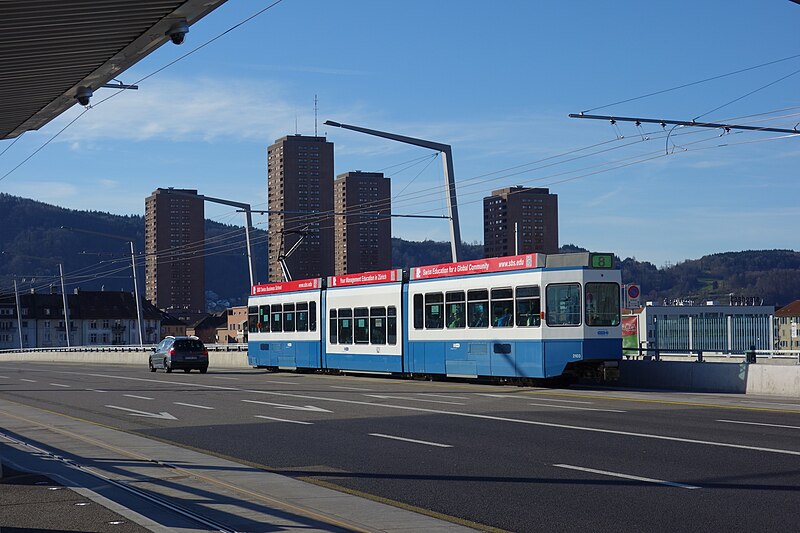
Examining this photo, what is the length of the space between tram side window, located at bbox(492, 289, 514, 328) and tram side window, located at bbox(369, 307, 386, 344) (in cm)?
641

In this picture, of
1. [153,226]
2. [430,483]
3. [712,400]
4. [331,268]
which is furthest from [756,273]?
[430,483]

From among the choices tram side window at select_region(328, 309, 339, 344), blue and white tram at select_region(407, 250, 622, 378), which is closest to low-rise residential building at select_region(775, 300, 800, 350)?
blue and white tram at select_region(407, 250, 622, 378)

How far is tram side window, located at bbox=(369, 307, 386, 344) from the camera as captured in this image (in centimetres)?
3641

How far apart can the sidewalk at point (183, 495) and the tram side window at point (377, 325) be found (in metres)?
20.3

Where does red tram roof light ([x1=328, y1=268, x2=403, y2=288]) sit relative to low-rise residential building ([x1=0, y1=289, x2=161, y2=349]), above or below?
above

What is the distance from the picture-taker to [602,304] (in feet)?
95.4

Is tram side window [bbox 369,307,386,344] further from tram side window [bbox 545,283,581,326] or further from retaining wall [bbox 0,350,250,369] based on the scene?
retaining wall [bbox 0,350,250,369]

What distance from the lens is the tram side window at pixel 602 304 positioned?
28922 mm

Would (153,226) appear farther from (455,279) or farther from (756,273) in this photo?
(455,279)

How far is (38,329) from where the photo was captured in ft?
561

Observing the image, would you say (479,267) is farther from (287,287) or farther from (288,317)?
(287,287)

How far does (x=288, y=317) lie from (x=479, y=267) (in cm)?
1365

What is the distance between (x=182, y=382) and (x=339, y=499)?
27.6 m

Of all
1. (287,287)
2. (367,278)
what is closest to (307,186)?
(287,287)
